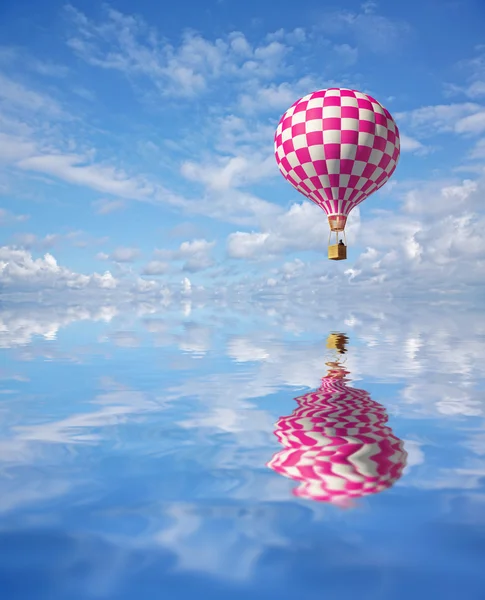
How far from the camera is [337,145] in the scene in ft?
75.2

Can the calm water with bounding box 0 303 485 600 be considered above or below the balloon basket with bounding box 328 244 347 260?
below

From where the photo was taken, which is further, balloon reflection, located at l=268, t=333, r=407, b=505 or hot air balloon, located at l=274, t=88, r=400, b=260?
hot air balloon, located at l=274, t=88, r=400, b=260

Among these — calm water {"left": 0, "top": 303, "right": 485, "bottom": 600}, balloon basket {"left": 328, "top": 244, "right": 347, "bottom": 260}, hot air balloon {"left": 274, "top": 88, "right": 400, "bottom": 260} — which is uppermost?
hot air balloon {"left": 274, "top": 88, "right": 400, "bottom": 260}

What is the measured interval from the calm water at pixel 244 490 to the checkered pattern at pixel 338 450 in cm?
4

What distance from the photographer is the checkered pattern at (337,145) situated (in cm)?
2303

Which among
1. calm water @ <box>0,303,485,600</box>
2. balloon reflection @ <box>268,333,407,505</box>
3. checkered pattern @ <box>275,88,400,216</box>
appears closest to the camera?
calm water @ <box>0,303,485,600</box>

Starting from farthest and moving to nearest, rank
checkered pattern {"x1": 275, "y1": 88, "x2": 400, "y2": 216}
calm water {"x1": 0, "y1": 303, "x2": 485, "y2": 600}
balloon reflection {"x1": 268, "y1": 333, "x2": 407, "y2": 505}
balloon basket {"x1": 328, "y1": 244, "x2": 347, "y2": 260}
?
balloon basket {"x1": 328, "y1": 244, "x2": 347, "y2": 260}, checkered pattern {"x1": 275, "y1": 88, "x2": 400, "y2": 216}, balloon reflection {"x1": 268, "y1": 333, "x2": 407, "y2": 505}, calm water {"x1": 0, "y1": 303, "x2": 485, "y2": 600}

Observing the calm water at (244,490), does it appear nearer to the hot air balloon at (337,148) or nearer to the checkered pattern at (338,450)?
the checkered pattern at (338,450)

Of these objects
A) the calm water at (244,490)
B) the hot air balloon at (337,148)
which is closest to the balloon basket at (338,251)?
the hot air balloon at (337,148)

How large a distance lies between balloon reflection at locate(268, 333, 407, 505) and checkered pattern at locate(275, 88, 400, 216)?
13.2 m

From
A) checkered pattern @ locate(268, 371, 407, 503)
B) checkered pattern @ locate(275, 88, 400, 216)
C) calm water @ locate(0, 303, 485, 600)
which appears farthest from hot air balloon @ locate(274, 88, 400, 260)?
checkered pattern @ locate(268, 371, 407, 503)

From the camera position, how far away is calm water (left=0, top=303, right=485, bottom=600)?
206 inches

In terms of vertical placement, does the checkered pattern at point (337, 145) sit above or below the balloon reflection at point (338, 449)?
above

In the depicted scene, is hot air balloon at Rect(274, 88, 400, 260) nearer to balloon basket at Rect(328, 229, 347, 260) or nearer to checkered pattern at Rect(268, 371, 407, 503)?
balloon basket at Rect(328, 229, 347, 260)
